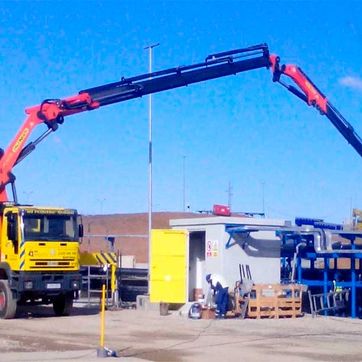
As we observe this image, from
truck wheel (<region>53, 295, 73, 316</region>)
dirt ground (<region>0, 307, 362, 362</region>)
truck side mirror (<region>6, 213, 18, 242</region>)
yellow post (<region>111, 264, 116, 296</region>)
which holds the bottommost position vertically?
dirt ground (<region>0, 307, 362, 362</region>)

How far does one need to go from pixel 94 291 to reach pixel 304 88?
1133cm

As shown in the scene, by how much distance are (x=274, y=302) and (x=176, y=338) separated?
7120 mm

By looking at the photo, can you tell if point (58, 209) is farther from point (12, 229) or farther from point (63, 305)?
point (63, 305)

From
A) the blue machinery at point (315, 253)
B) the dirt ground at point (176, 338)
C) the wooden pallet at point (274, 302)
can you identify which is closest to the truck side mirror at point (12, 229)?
the dirt ground at point (176, 338)

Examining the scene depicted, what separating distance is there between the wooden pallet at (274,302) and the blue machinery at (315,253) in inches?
72.1

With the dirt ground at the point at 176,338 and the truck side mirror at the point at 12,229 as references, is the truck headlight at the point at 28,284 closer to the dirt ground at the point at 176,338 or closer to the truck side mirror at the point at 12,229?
the dirt ground at the point at 176,338

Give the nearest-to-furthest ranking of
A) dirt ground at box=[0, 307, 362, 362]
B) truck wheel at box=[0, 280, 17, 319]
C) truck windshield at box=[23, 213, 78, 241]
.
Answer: dirt ground at box=[0, 307, 362, 362]
truck wheel at box=[0, 280, 17, 319]
truck windshield at box=[23, 213, 78, 241]

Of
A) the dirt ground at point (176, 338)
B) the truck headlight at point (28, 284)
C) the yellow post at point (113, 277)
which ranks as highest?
the yellow post at point (113, 277)

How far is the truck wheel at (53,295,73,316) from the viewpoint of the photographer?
26562 millimetres

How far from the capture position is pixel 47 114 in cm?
2712

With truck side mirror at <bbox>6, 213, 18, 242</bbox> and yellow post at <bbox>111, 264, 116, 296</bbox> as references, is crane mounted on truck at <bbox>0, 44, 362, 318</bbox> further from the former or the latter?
yellow post at <bbox>111, 264, 116, 296</bbox>

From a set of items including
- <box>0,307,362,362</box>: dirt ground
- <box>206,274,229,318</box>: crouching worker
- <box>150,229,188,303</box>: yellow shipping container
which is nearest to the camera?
<box>0,307,362,362</box>: dirt ground

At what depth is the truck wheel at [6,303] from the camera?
25062mm

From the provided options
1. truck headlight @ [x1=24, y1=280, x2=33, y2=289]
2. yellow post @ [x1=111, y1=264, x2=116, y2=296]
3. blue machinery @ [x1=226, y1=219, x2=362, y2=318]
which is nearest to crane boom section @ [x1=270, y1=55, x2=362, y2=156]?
blue machinery @ [x1=226, y1=219, x2=362, y2=318]
